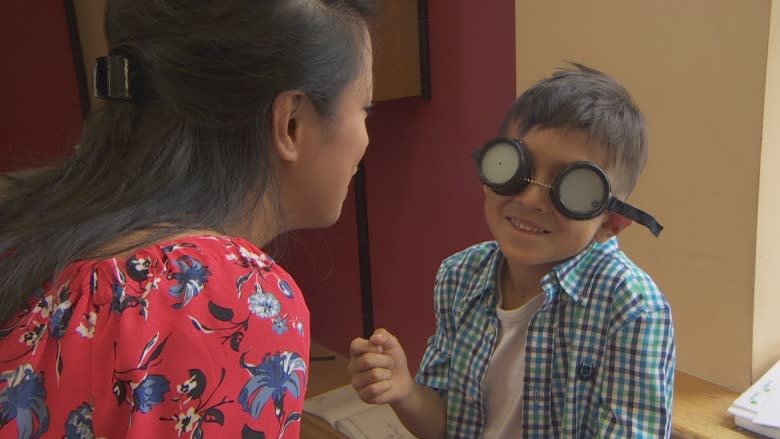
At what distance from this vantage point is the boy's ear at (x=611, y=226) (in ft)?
3.16

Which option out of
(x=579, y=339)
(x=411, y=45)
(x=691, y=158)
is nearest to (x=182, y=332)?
(x=579, y=339)

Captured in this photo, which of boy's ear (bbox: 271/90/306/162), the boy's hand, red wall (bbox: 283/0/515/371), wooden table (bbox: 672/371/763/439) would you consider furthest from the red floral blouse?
red wall (bbox: 283/0/515/371)

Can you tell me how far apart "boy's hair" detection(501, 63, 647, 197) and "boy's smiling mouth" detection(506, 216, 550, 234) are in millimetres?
116

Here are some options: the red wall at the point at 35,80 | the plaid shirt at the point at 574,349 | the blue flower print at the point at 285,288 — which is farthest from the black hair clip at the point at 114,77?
the red wall at the point at 35,80

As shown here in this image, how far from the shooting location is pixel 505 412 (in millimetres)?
1025

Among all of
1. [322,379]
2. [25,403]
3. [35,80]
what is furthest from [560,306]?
[35,80]

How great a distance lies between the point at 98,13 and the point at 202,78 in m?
2.55

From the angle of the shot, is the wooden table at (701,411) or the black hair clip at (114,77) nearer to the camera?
the black hair clip at (114,77)

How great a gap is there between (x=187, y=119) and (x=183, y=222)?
0.38ft

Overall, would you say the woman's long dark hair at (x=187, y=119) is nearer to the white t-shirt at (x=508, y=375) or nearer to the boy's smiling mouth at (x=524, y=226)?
the boy's smiling mouth at (x=524, y=226)

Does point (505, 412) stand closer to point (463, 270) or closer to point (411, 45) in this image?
point (463, 270)

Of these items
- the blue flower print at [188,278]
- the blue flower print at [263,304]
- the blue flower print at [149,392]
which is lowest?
the blue flower print at [149,392]

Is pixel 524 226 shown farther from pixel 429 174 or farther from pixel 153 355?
pixel 429 174

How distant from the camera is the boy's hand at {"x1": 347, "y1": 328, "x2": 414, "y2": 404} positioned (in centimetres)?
99
